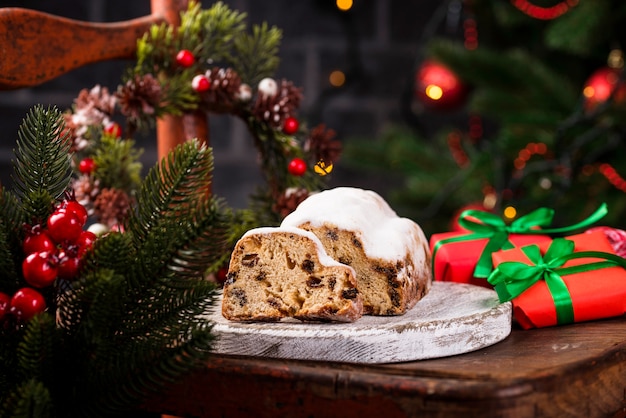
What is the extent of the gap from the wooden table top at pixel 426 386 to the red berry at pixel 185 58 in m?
0.42

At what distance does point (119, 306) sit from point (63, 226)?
7 centimetres

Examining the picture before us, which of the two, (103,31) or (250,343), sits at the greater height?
(103,31)

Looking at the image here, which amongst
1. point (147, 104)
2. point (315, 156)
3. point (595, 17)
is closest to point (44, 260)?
point (147, 104)

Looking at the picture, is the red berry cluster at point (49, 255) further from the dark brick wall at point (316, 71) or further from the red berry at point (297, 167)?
the dark brick wall at point (316, 71)

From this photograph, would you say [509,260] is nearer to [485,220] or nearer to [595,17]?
[485,220]

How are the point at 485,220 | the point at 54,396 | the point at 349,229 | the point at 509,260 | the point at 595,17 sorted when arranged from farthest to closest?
the point at 595,17 < the point at 485,220 < the point at 509,260 < the point at 349,229 < the point at 54,396

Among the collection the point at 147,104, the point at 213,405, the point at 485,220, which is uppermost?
the point at 147,104

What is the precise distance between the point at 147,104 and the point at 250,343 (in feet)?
1.21

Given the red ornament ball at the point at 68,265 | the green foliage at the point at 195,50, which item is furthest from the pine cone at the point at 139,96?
the red ornament ball at the point at 68,265

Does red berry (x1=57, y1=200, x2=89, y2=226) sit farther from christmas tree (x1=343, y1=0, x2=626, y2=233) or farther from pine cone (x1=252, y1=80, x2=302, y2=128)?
christmas tree (x1=343, y1=0, x2=626, y2=233)

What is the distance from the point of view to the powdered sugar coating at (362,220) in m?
0.74

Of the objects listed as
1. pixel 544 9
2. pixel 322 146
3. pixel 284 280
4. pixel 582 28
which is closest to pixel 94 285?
pixel 284 280

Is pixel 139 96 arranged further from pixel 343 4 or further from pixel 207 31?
pixel 343 4

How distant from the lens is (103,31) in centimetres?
93
